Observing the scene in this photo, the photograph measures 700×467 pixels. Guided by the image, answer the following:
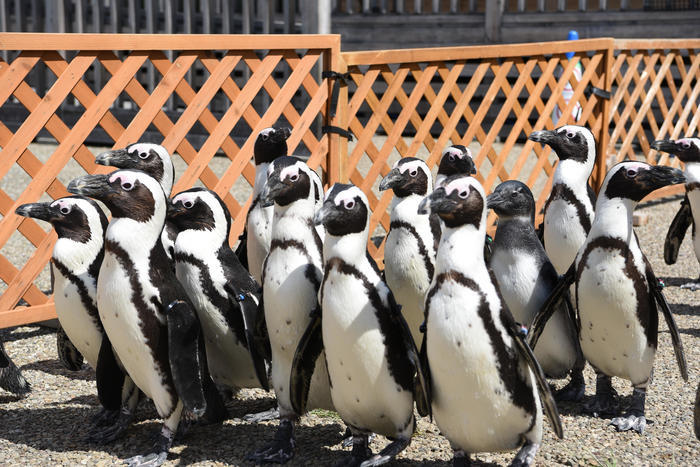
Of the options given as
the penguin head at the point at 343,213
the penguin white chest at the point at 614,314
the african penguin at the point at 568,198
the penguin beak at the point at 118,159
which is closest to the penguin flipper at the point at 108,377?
the penguin beak at the point at 118,159

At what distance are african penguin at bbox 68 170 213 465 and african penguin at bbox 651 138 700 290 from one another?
8.46 ft

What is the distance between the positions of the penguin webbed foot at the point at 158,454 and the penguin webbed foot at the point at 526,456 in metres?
1.07

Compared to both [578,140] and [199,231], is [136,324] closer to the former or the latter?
[199,231]

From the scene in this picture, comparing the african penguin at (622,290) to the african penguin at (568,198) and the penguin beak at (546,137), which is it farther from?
the penguin beak at (546,137)

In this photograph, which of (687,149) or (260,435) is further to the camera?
(687,149)

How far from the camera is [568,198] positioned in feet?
12.6

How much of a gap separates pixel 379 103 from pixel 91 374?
7.18ft

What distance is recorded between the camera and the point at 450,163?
375 centimetres

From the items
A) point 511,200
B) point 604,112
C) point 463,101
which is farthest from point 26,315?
point 604,112

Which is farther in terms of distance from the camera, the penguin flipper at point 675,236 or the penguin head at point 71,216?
the penguin flipper at point 675,236

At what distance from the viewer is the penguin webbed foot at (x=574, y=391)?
3.40 meters

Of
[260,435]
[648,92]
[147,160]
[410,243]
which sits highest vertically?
[648,92]

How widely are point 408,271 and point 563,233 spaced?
87 cm

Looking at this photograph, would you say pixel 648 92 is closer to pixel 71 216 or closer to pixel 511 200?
pixel 511 200
